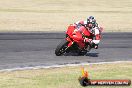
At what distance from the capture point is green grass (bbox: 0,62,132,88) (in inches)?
551

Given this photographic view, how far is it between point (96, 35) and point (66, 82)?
293 inches

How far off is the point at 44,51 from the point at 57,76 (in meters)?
7.77

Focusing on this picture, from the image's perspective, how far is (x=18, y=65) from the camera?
723 inches

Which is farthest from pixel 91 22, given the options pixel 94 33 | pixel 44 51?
pixel 44 51

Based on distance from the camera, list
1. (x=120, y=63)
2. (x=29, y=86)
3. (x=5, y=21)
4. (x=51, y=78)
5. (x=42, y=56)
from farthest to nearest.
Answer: (x=5, y=21) < (x=42, y=56) < (x=120, y=63) < (x=51, y=78) < (x=29, y=86)

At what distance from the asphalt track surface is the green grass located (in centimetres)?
166

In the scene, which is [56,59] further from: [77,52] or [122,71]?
[122,71]

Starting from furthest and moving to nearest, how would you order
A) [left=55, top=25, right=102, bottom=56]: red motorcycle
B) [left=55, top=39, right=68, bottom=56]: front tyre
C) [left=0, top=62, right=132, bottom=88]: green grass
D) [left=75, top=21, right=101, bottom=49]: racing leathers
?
[left=55, top=25, right=102, bottom=56]: red motorcycle, [left=55, top=39, right=68, bottom=56]: front tyre, [left=75, top=21, right=101, bottom=49]: racing leathers, [left=0, top=62, right=132, bottom=88]: green grass

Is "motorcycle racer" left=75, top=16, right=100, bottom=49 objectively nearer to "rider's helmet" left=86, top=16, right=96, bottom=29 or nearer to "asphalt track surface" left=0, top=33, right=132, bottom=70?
"rider's helmet" left=86, top=16, right=96, bottom=29

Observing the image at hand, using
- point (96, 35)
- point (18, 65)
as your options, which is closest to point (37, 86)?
point (18, 65)

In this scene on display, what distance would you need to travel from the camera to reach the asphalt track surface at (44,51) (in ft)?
64.6

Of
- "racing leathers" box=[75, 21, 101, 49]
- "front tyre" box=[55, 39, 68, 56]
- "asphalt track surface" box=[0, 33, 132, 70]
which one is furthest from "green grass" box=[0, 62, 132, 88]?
"front tyre" box=[55, 39, 68, 56]

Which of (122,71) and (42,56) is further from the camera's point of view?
(42,56)

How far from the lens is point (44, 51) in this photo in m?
23.2
